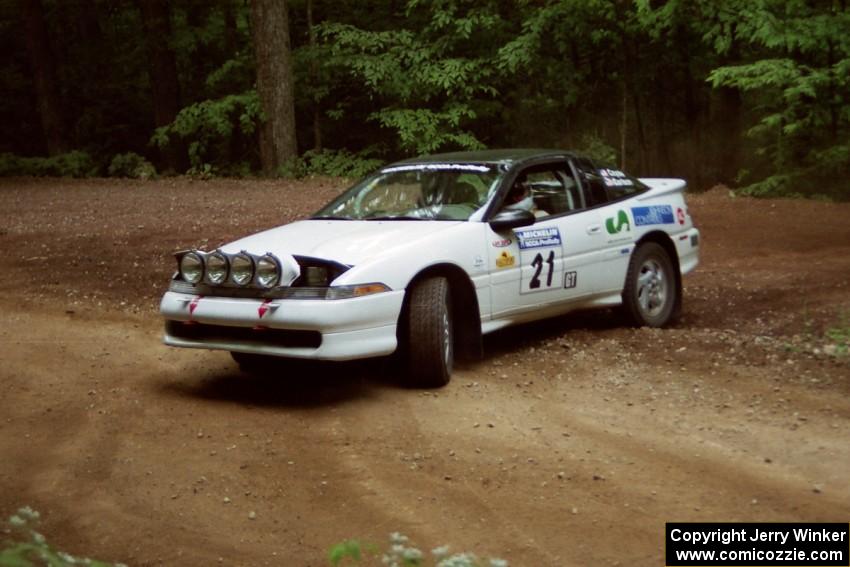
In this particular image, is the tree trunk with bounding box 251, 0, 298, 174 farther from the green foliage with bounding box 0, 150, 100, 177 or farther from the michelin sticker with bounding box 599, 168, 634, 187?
the michelin sticker with bounding box 599, 168, 634, 187

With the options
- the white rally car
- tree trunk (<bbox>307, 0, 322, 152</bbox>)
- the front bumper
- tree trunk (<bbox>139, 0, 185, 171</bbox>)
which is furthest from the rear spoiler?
tree trunk (<bbox>139, 0, 185, 171</bbox>)

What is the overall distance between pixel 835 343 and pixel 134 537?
5.73m

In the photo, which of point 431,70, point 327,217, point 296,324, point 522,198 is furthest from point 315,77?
point 296,324

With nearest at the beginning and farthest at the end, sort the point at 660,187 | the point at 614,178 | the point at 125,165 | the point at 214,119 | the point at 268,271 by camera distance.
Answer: the point at 268,271, the point at 614,178, the point at 660,187, the point at 214,119, the point at 125,165

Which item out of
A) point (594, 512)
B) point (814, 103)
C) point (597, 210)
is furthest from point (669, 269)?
point (814, 103)

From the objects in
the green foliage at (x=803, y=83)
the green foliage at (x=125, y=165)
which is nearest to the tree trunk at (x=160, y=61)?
the green foliage at (x=125, y=165)

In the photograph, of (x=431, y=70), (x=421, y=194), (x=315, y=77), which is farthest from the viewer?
(x=315, y=77)

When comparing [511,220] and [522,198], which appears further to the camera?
[522,198]

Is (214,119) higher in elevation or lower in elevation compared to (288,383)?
higher

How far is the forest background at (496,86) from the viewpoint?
1800 cm

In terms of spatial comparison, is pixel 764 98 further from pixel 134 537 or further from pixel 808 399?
pixel 134 537

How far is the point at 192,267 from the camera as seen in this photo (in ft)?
24.4

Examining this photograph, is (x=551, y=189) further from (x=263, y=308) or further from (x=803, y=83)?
(x=803, y=83)

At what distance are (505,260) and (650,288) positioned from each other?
79.2 inches
